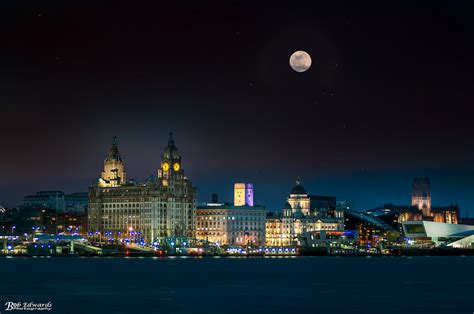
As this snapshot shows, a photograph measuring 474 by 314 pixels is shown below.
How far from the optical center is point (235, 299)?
106375mm

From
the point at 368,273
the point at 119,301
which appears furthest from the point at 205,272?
the point at 119,301

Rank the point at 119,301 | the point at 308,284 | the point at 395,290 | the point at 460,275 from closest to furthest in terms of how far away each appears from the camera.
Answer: the point at 119,301 → the point at 395,290 → the point at 308,284 → the point at 460,275

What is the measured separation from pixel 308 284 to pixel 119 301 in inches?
1301

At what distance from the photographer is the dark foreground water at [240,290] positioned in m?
97.1

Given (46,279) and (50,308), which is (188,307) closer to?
(50,308)

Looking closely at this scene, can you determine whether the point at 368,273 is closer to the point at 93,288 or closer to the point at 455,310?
the point at 93,288

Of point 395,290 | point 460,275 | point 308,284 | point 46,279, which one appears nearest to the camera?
point 395,290

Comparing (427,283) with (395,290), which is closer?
(395,290)

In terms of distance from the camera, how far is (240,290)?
11888cm

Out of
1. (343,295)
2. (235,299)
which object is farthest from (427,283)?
(235,299)

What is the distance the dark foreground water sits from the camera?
97.1m

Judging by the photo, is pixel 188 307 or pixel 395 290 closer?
pixel 188 307

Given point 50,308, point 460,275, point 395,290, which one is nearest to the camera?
point 50,308

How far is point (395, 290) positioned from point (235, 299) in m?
22.4
